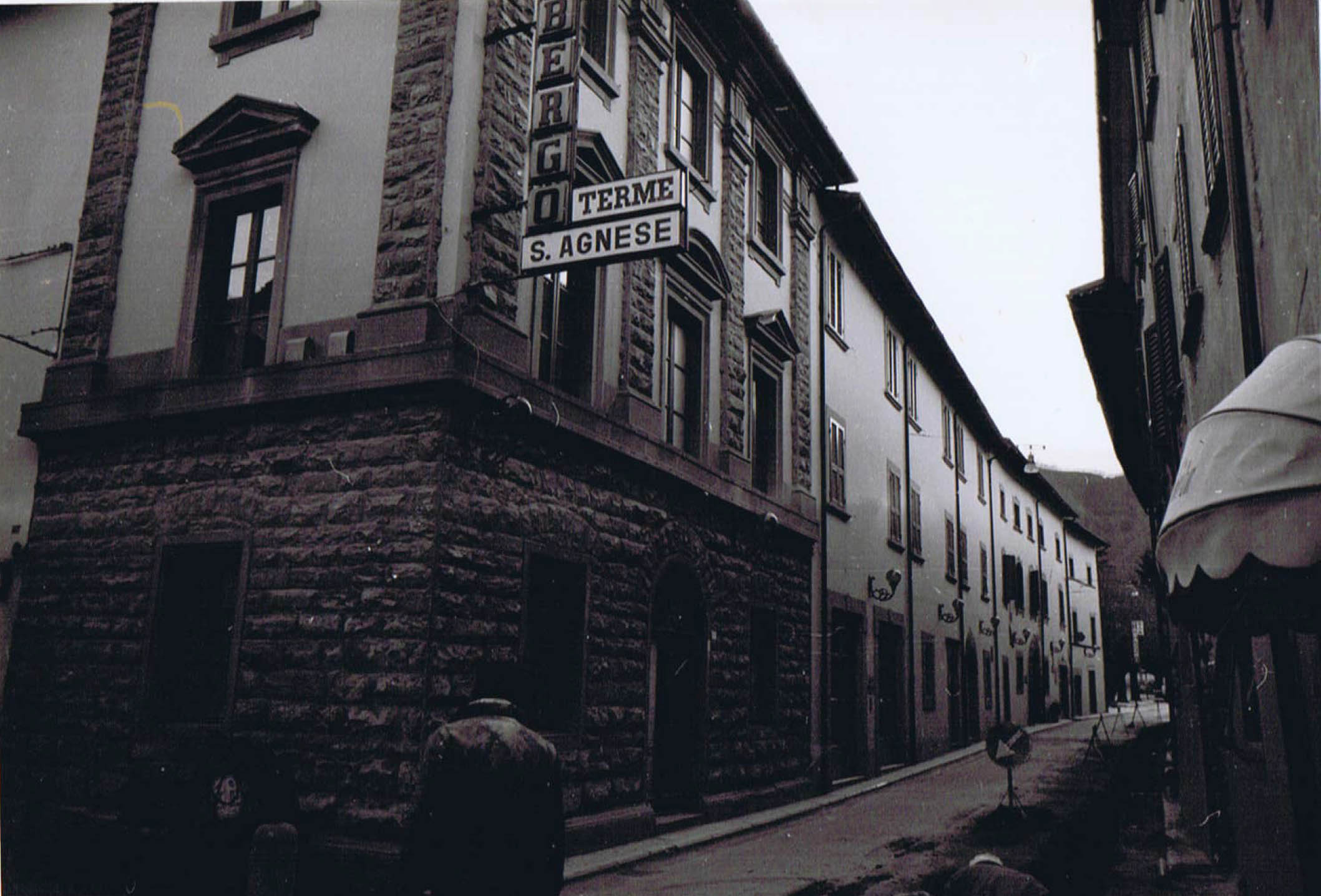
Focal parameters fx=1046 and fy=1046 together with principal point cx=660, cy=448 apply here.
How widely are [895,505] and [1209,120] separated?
15.7 metres

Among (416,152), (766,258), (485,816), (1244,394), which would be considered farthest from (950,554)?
(485,816)

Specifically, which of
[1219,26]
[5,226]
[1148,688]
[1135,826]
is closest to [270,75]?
[5,226]

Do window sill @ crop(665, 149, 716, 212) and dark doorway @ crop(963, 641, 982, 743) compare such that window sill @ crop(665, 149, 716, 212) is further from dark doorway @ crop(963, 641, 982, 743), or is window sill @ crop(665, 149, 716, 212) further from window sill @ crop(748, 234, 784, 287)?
dark doorway @ crop(963, 641, 982, 743)

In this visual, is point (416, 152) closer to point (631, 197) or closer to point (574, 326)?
point (631, 197)

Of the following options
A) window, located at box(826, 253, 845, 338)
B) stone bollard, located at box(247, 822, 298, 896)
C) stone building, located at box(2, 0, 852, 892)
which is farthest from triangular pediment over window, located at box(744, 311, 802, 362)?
stone bollard, located at box(247, 822, 298, 896)

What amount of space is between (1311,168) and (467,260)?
6352 millimetres

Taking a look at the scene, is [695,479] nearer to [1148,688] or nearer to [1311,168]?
[1311,168]

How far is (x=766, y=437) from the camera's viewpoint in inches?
634

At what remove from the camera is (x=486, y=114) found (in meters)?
9.25

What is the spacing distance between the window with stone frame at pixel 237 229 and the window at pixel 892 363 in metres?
15.2

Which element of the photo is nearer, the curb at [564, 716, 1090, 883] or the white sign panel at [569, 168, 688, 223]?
the white sign panel at [569, 168, 688, 223]

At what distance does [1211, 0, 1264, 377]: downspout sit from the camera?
6008mm

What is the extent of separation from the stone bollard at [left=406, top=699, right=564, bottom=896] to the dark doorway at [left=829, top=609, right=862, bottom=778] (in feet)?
44.9

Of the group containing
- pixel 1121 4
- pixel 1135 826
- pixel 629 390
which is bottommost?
pixel 1135 826
